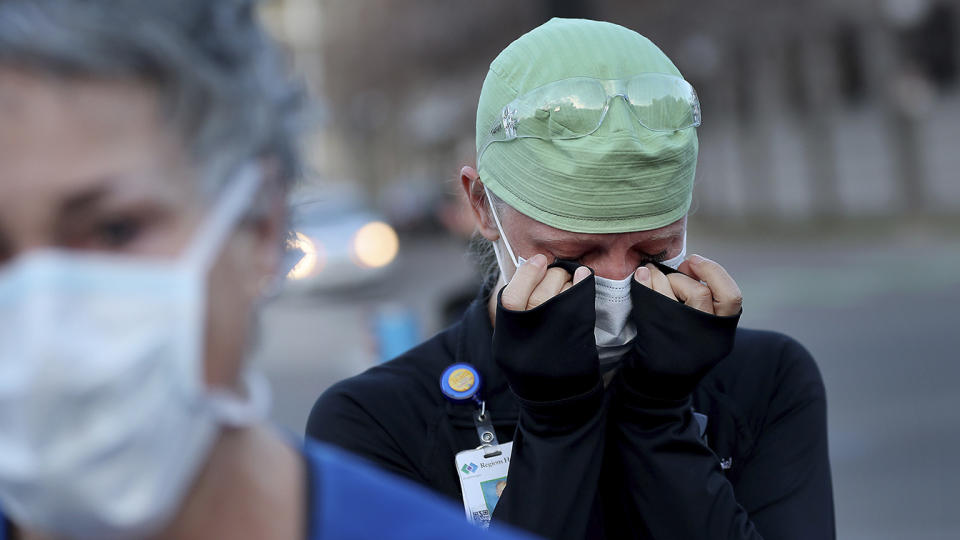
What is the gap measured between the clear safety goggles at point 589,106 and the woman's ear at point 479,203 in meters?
0.22

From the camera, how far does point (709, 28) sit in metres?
27.4

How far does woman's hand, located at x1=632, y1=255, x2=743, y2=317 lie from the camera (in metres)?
2.50

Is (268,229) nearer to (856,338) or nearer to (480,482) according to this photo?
(480,482)

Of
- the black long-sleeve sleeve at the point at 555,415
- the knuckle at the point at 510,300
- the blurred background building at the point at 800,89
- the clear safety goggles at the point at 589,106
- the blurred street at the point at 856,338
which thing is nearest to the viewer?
the black long-sleeve sleeve at the point at 555,415

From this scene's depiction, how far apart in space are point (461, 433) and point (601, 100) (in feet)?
2.41

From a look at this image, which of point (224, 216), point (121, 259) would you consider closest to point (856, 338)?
point (224, 216)

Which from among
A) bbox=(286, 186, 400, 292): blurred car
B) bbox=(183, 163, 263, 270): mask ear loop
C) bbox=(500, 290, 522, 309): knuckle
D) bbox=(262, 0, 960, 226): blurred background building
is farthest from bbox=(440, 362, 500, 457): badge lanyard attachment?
bbox=(262, 0, 960, 226): blurred background building

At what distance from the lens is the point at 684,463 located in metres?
2.39

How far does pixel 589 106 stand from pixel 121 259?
4.27 ft

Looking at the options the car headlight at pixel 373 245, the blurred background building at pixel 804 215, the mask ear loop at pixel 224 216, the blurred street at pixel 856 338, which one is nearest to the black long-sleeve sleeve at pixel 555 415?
the blurred background building at pixel 804 215

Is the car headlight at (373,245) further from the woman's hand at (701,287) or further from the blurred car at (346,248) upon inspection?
the woman's hand at (701,287)

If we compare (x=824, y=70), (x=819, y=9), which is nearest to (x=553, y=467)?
(x=819, y=9)

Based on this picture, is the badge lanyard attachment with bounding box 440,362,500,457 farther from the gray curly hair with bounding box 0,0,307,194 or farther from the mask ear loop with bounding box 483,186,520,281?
the gray curly hair with bounding box 0,0,307,194

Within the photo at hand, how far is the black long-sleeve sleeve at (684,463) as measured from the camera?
2.37 meters
